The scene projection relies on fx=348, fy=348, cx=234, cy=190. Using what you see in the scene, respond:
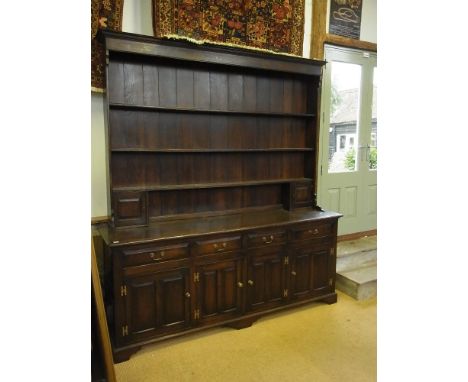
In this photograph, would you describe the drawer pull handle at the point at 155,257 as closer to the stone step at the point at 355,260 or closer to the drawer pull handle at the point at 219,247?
the drawer pull handle at the point at 219,247

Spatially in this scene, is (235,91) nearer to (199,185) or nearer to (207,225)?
(199,185)

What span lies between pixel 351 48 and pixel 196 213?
251 cm

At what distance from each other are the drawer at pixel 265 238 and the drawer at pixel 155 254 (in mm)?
513

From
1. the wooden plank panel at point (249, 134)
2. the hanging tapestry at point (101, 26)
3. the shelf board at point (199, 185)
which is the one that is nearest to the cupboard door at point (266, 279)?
the shelf board at point (199, 185)

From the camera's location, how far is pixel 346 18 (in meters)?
3.68

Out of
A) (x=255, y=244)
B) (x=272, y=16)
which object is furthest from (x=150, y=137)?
(x=272, y=16)

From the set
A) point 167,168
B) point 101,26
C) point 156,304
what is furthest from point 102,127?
point 156,304

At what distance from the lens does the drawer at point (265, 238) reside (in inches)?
104

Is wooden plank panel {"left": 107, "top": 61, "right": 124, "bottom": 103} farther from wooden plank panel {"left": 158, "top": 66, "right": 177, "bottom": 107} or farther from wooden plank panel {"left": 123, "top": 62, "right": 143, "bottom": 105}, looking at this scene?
wooden plank panel {"left": 158, "top": 66, "right": 177, "bottom": 107}

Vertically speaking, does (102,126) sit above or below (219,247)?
above

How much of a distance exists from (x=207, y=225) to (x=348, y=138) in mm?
2187

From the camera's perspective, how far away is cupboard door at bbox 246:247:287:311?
268cm

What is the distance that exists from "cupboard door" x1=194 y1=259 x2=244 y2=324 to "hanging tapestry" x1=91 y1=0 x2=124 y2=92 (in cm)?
151

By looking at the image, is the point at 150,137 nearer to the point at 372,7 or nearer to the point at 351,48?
the point at 351,48
